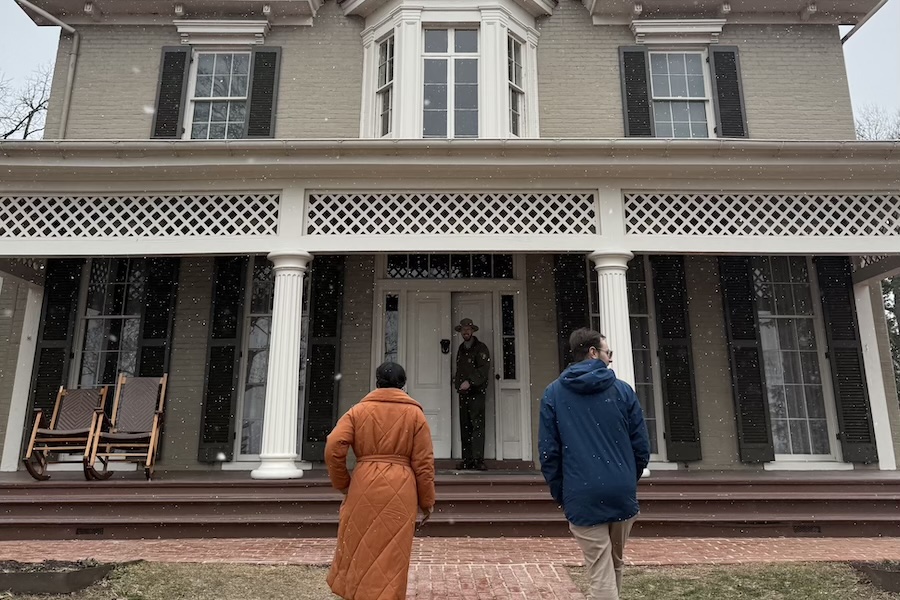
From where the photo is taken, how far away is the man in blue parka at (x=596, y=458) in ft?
9.02

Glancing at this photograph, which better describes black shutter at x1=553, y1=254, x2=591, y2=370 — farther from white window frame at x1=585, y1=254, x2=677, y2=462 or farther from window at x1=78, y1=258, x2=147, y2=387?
window at x1=78, y1=258, x2=147, y2=387

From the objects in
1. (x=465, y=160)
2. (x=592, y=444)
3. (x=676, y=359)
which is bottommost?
(x=592, y=444)

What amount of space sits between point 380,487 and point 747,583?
8.61ft

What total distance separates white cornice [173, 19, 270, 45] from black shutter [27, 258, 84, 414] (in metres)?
3.66

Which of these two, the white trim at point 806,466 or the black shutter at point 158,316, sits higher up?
the black shutter at point 158,316

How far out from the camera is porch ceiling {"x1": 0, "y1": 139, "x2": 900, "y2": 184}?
5992mm

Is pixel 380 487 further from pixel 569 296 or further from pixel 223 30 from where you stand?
pixel 223 30

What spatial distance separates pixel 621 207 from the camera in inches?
246

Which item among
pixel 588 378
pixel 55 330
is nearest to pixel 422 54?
pixel 55 330

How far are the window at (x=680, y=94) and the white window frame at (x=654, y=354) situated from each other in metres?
2.07

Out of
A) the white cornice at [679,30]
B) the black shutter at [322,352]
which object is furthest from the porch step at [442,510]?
the white cornice at [679,30]

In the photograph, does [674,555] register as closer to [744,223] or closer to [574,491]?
[574,491]

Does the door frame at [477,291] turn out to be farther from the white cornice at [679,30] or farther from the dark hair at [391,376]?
the dark hair at [391,376]

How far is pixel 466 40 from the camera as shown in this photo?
862cm
